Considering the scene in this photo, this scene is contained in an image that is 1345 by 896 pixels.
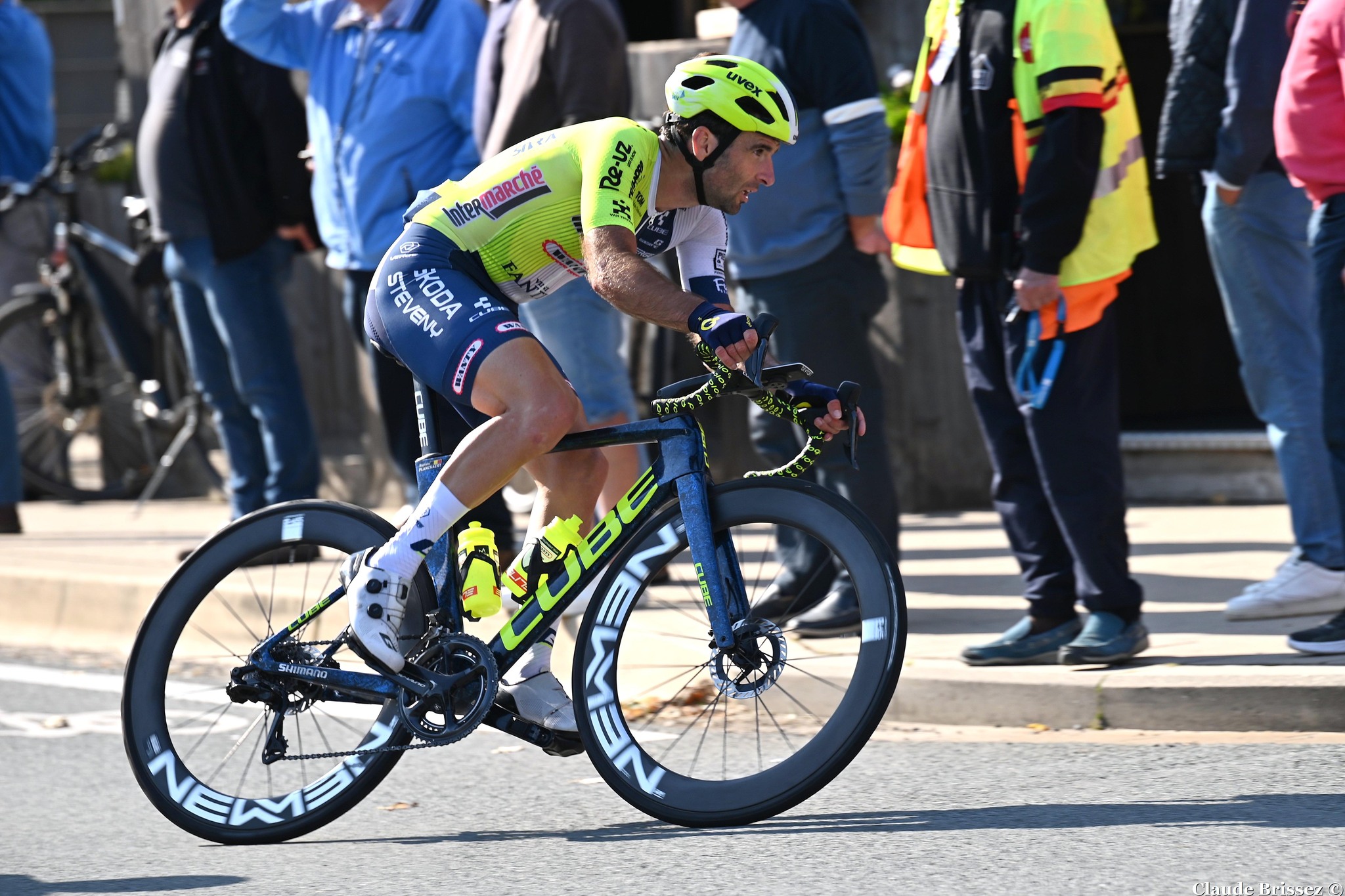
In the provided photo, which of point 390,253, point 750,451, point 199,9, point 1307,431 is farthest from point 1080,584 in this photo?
point 199,9

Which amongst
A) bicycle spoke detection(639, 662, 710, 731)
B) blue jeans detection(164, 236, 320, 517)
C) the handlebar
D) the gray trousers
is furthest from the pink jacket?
blue jeans detection(164, 236, 320, 517)

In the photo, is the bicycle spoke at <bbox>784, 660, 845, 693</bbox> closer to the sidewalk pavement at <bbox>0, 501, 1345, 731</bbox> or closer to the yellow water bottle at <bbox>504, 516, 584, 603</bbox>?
the sidewalk pavement at <bbox>0, 501, 1345, 731</bbox>

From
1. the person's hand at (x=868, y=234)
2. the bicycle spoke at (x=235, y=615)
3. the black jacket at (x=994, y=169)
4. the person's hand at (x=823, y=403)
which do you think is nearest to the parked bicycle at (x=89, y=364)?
the person's hand at (x=868, y=234)

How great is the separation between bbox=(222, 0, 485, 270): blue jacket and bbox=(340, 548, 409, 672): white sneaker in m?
2.58

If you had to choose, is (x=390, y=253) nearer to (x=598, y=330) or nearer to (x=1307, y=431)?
(x=598, y=330)

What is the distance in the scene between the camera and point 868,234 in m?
5.99

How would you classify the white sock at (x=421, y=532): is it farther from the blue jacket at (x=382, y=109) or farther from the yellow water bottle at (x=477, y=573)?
the blue jacket at (x=382, y=109)

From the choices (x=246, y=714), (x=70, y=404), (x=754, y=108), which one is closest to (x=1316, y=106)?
(x=754, y=108)

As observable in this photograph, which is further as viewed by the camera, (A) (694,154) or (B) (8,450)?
(B) (8,450)

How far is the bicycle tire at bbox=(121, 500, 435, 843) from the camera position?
4.33m

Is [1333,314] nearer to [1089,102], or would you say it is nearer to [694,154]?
[1089,102]

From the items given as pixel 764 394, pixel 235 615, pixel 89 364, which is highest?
pixel 764 394

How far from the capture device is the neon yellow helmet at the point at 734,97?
13.5 ft

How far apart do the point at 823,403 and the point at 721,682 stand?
2.19 feet
